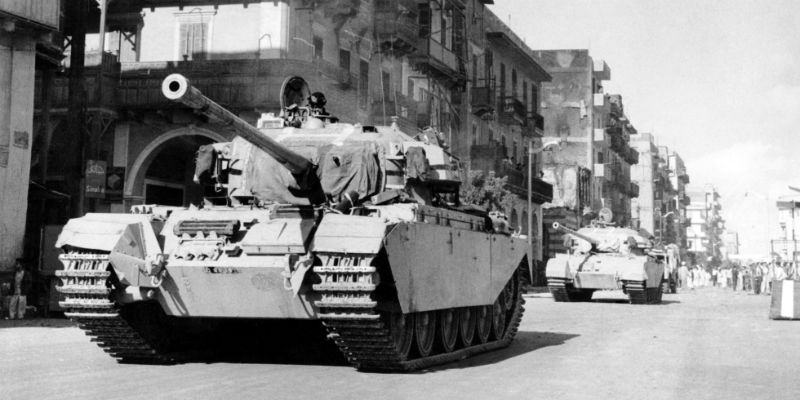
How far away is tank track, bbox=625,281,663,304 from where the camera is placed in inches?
1090

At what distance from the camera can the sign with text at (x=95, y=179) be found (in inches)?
911

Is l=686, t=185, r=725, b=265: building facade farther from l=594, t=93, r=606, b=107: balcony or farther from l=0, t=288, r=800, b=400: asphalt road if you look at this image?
l=0, t=288, r=800, b=400: asphalt road

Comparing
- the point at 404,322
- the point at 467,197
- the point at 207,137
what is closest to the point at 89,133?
the point at 207,137

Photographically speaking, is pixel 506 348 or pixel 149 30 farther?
pixel 149 30

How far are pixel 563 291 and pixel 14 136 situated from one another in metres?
15.4

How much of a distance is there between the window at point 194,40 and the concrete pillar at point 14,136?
21.0 ft

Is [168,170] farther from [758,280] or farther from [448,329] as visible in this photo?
[758,280]

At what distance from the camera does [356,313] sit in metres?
9.48

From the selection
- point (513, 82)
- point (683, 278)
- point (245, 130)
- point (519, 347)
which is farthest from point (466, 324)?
point (683, 278)

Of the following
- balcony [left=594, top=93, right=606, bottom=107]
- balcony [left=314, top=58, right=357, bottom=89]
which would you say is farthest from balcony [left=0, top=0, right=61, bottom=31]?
balcony [left=594, top=93, right=606, bottom=107]

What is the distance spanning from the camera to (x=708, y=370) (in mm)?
11125

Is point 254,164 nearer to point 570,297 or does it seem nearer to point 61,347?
point 61,347

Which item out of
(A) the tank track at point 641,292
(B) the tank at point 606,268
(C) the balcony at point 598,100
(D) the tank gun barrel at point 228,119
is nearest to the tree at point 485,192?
(B) the tank at point 606,268

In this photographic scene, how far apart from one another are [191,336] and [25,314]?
32.1ft
